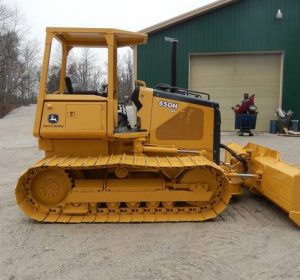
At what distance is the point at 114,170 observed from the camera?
5156 mm

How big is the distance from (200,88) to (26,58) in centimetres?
3536

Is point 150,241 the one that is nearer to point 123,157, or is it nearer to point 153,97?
point 123,157

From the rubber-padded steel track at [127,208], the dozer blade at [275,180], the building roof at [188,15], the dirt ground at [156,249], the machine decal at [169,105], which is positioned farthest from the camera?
the building roof at [188,15]

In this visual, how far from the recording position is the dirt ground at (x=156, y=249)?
11.6ft

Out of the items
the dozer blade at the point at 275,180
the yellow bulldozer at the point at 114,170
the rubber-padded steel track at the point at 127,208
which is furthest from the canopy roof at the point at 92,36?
the dozer blade at the point at 275,180

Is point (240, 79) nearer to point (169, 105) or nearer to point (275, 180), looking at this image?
point (169, 105)

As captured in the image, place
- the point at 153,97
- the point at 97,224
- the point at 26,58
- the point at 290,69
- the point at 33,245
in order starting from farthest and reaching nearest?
the point at 26,58
the point at 290,69
the point at 153,97
the point at 97,224
the point at 33,245

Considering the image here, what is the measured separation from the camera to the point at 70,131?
4.91 m

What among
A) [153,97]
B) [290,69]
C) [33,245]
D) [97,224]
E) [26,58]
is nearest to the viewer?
[33,245]

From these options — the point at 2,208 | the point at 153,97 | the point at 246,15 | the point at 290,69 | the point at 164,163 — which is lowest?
the point at 2,208

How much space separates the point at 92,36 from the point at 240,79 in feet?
40.8

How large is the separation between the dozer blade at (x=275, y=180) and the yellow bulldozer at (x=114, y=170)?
0.01 meters

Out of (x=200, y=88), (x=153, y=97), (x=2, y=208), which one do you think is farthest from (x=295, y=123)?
(x=2, y=208)

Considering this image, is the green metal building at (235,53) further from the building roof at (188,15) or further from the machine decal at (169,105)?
the machine decal at (169,105)
